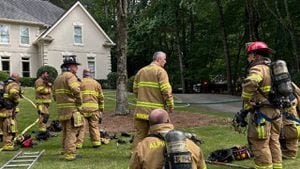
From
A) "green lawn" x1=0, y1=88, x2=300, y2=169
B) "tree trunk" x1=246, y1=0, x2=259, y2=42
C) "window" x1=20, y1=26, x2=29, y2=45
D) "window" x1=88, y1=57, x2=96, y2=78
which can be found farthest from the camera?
"window" x1=88, y1=57, x2=96, y2=78

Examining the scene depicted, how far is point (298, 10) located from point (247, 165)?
2105cm

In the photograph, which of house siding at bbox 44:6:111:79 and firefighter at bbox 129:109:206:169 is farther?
house siding at bbox 44:6:111:79

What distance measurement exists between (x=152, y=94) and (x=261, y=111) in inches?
76.8

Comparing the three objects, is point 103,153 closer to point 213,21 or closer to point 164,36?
point 213,21

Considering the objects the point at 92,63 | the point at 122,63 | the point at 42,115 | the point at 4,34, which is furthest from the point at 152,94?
the point at 92,63

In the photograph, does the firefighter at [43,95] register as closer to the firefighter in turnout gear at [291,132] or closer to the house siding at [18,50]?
the firefighter in turnout gear at [291,132]

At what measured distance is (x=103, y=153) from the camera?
9.70 metres

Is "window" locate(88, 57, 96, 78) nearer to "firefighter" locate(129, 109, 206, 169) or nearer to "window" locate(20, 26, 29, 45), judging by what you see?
"window" locate(20, 26, 29, 45)

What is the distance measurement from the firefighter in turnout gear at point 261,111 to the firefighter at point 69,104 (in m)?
3.63

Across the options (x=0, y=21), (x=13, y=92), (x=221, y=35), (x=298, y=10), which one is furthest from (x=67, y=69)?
(x=0, y=21)

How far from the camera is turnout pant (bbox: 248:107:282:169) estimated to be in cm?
666

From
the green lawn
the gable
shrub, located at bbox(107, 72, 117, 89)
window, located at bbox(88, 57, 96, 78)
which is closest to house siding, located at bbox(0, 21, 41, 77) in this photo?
the gable

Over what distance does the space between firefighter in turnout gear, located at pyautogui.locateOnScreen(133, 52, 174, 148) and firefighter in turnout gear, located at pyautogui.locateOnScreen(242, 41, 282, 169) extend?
1443mm

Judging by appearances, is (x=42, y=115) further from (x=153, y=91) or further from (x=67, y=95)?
(x=153, y=91)
